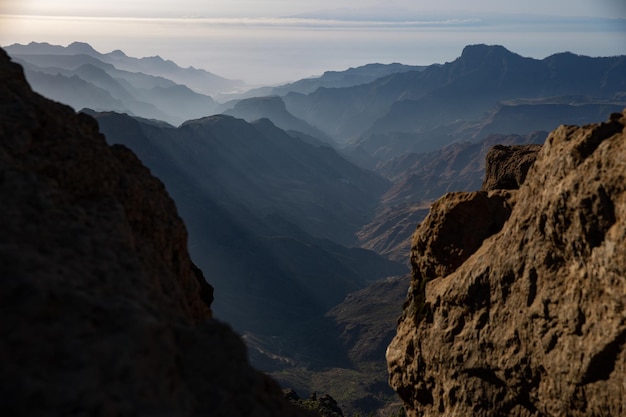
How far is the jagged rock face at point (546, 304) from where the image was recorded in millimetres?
22922

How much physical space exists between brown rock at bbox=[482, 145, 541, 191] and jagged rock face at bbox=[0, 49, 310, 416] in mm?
30841

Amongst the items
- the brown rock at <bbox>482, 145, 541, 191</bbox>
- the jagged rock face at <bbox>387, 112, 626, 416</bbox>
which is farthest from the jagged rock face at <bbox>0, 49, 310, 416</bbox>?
the brown rock at <bbox>482, 145, 541, 191</bbox>

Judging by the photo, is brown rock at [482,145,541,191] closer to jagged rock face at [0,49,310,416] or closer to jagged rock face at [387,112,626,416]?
jagged rock face at [387,112,626,416]

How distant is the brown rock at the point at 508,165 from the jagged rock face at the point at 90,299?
3084cm

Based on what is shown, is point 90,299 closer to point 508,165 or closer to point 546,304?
point 546,304

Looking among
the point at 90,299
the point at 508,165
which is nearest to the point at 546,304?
the point at 90,299

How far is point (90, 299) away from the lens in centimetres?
1248

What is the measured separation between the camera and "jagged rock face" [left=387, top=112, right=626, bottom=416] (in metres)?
22.9

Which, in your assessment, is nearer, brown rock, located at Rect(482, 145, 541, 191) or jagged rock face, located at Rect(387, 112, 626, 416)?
jagged rock face, located at Rect(387, 112, 626, 416)

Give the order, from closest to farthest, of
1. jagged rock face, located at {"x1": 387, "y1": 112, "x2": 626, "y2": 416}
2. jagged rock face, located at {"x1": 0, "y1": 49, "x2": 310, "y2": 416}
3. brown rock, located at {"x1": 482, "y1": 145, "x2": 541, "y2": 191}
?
1. jagged rock face, located at {"x1": 0, "y1": 49, "x2": 310, "y2": 416}
2. jagged rock face, located at {"x1": 387, "y1": 112, "x2": 626, "y2": 416}
3. brown rock, located at {"x1": 482, "y1": 145, "x2": 541, "y2": 191}

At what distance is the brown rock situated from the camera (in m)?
43.3

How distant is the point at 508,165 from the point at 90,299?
42628mm

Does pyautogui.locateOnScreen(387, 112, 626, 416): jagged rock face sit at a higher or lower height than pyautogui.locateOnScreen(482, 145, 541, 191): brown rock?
lower

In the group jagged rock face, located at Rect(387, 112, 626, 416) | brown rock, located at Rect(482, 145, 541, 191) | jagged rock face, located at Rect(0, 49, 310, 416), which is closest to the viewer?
jagged rock face, located at Rect(0, 49, 310, 416)
